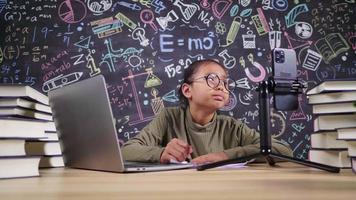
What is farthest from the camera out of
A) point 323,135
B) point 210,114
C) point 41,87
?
point 41,87

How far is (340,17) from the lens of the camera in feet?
7.73

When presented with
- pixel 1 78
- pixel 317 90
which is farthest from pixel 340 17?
pixel 1 78

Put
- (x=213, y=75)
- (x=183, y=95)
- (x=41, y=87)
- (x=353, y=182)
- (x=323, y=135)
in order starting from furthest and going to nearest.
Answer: (x=41, y=87), (x=183, y=95), (x=213, y=75), (x=323, y=135), (x=353, y=182)

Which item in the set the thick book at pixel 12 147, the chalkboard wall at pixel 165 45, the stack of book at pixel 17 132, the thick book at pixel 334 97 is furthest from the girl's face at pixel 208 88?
the thick book at pixel 12 147

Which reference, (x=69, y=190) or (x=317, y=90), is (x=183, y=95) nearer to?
(x=317, y=90)

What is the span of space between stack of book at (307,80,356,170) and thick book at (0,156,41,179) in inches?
26.8

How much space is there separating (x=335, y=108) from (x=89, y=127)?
0.60 m

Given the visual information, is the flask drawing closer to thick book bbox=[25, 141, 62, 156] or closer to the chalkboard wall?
the chalkboard wall

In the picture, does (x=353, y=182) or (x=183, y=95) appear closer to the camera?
(x=353, y=182)

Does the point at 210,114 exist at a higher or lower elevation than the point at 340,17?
lower

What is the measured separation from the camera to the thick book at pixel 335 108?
0.96m

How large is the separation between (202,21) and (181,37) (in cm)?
16

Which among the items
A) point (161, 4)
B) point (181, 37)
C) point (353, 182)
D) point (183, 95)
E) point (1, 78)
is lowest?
point (353, 182)

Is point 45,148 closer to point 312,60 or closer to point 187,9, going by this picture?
point 187,9
